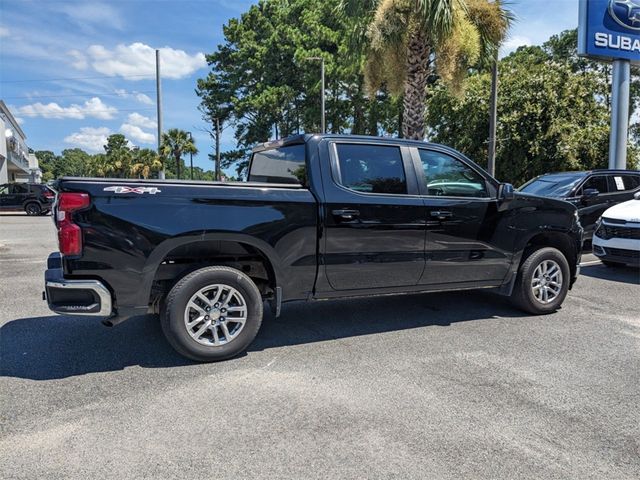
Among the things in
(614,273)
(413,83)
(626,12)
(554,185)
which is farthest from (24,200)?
(626,12)

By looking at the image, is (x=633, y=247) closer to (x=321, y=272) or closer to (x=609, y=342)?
(x=609, y=342)

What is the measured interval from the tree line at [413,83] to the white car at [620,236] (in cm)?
729

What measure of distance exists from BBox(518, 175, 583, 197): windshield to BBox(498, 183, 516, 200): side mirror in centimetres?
531

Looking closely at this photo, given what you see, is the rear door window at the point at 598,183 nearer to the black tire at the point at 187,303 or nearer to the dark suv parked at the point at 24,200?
Result: the black tire at the point at 187,303

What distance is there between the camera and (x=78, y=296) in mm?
3879

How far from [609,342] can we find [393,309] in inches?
88.9

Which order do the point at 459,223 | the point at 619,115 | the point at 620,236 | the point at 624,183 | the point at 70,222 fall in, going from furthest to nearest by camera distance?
1. the point at 619,115
2. the point at 624,183
3. the point at 620,236
4. the point at 459,223
5. the point at 70,222

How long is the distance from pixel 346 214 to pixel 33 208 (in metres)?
24.7

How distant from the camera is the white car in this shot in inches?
314

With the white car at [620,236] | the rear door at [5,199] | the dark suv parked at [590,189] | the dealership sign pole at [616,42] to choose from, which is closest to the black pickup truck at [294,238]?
the white car at [620,236]

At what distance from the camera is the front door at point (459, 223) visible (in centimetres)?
510

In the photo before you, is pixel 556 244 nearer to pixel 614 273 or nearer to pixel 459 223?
pixel 459 223

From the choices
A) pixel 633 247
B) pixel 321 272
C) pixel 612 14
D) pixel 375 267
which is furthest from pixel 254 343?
pixel 612 14

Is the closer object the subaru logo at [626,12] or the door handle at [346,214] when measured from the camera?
the door handle at [346,214]
